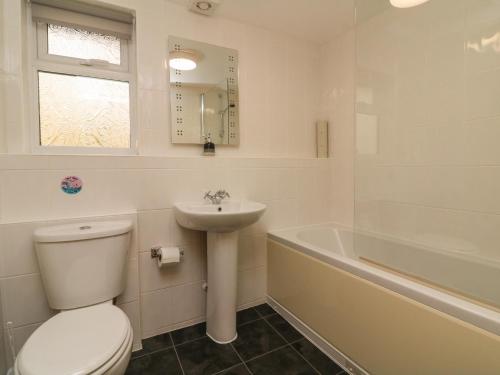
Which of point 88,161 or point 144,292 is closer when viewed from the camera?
point 88,161

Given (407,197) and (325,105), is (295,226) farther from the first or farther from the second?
(325,105)

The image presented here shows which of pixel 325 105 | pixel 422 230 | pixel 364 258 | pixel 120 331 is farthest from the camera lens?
pixel 325 105

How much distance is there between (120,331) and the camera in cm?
105

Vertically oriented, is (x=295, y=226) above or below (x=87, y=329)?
above

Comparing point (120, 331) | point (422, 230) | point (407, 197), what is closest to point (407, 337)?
point (422, 230)

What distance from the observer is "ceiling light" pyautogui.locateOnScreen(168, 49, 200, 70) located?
5.67 feet

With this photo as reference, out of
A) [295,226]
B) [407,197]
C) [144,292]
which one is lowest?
[144,292]

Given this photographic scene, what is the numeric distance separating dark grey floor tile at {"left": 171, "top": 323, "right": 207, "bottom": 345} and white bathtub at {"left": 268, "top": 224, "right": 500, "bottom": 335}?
78 cm

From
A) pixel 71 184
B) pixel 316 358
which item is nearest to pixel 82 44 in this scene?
pixel 71 184

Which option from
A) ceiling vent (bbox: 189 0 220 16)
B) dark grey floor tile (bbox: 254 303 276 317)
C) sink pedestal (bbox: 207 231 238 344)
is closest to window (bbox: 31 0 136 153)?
ceiling vent (bbox: 189 0 220 16)

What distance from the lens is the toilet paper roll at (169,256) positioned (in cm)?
158

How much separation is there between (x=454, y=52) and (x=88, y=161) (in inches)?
81.7

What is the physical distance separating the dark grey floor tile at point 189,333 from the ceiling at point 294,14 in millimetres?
2119

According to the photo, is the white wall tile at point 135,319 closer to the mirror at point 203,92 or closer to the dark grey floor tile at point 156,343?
the dark grey floor tile at point 156,343
